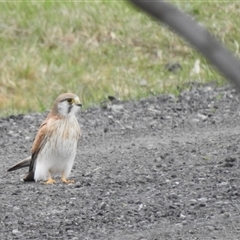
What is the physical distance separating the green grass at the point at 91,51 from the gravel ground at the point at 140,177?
82cm

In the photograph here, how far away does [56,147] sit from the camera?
5.77m

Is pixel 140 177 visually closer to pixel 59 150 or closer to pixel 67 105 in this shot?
pixel 59 150

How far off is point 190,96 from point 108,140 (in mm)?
1587

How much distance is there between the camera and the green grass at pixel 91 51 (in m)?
9.23

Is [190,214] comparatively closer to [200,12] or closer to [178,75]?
[178,75]

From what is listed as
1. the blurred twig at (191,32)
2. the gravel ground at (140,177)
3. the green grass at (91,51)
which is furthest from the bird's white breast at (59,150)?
the blurred twig at (191,32)

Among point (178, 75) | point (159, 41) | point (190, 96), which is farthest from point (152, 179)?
point (159, 41)

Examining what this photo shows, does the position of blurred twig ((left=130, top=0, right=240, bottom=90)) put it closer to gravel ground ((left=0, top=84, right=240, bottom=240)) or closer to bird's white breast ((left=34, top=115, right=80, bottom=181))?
gravel ground ((left=0, top=84, right=240, bottom=240))

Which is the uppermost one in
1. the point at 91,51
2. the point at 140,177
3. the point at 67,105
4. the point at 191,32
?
the point at 91,51

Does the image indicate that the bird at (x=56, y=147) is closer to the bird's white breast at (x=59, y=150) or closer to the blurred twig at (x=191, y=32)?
the bird's white breast at (x=59, y=150)

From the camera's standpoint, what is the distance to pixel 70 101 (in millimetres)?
6047

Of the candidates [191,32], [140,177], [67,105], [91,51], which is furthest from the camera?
[91,51]

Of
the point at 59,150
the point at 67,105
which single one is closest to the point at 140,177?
the point at 59,150

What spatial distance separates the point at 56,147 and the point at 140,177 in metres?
0.58
